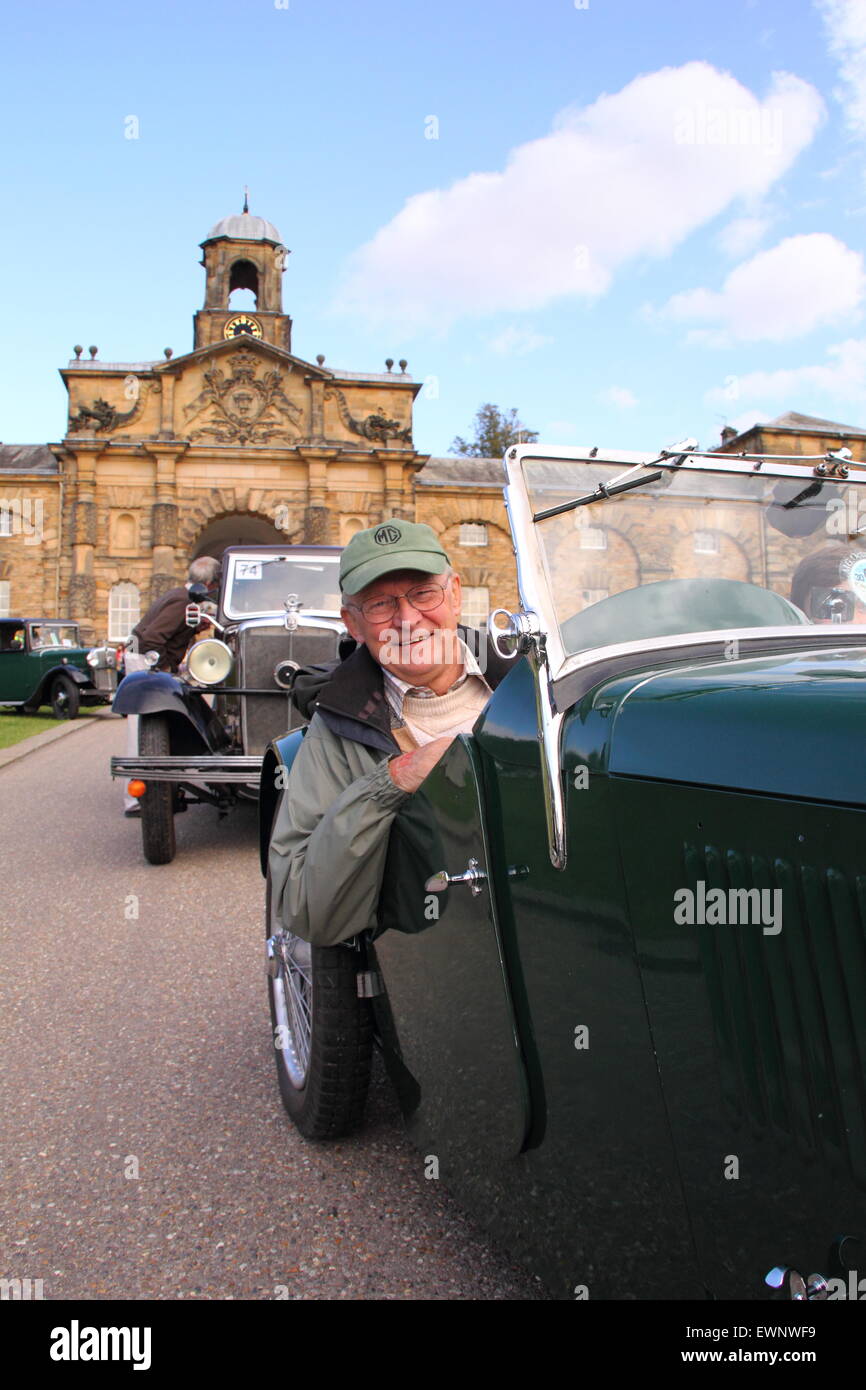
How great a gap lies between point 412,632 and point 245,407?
42960 mm

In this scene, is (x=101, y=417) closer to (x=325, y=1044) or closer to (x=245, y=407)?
(x=245, y=407)

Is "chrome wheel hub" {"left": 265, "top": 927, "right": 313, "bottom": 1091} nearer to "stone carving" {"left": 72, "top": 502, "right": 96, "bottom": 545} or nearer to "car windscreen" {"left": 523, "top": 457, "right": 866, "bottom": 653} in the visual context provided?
"car windscreen" {"left": 523, "top": 457, "right": 866, "bottom": 653}

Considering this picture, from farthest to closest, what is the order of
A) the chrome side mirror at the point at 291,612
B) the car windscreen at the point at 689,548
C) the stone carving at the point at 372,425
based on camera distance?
the stone carving at the point at 372,425 → the chrome side mirror at the point at 291,612 → the car windscreen at the point at 689,548

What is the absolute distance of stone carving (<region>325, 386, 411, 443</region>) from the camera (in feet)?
143

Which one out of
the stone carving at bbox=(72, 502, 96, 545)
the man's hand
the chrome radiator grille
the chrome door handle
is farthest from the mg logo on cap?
the stone carving at bbox=(72, 502, 96, 545)

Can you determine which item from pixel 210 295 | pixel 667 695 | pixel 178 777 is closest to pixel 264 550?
pixel 178 777

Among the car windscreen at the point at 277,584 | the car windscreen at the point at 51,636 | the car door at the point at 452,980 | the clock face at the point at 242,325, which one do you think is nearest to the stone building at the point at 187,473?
the clock face at the point at 242,325

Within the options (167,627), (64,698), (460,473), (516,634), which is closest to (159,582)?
(460,473)

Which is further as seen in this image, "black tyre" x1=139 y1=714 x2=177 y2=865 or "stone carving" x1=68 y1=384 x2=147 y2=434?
"stone carving" x1=68 y1=384 x2=147 y2=434

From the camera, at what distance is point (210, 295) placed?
46.6 metres

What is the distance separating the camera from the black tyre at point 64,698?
22.2 metres

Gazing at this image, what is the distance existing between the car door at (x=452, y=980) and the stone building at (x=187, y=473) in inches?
1577

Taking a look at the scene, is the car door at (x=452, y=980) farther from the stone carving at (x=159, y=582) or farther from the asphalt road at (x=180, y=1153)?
the stone carving at (x=159, y=582)

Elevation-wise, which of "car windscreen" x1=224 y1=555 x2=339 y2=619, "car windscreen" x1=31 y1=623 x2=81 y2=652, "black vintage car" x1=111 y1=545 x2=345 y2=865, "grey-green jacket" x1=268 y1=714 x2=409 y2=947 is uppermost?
"car windscreen" x1=31 y1=623 x2=81 y2=652
